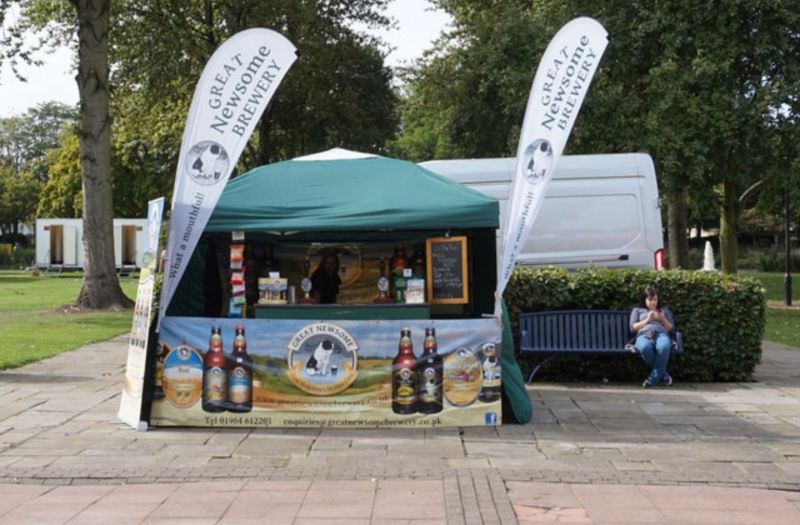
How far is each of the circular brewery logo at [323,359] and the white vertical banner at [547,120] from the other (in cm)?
154

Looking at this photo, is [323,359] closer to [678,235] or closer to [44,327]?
[44,327]

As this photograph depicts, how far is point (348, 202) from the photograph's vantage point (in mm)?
9812

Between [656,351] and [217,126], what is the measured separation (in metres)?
5.78

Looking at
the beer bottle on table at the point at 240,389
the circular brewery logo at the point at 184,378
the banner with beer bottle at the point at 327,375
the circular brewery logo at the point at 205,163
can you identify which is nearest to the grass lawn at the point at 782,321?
the banner with beer bottle at the point at 327,375

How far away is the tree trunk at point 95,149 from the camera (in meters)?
23.6

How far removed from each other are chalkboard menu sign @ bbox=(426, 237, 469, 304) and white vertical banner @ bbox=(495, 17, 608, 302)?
5.86ft

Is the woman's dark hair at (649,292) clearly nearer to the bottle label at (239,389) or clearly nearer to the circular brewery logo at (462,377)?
the circular brewery logo at (462,377)

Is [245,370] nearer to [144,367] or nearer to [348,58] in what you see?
[144,367]

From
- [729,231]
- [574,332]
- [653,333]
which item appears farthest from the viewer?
[729,231]

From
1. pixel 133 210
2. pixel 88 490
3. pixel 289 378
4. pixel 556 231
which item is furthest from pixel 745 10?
pixel 133 210

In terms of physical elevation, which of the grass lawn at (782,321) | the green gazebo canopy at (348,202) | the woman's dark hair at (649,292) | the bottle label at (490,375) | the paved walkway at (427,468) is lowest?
the paved walkway at (427,468)

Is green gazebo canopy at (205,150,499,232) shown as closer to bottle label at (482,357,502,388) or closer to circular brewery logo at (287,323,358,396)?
circular brewery logo at (287,323,358,396)

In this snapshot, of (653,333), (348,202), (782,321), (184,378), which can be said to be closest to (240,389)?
(184,378)

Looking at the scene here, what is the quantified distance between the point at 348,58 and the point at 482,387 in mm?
25563
